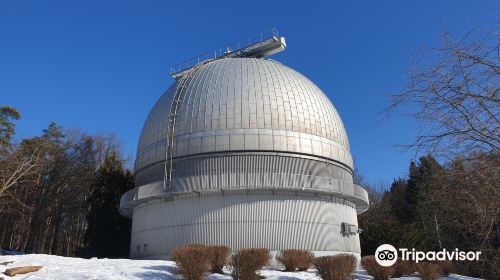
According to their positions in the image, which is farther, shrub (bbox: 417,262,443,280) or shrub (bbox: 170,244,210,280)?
shrub (bbox: 417,262,443,280)

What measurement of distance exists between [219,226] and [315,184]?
213 inches

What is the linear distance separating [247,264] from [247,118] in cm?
1157

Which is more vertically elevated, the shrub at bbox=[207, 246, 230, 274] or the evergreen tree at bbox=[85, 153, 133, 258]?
the evergreen tree at bbox=[85, 153, 133, 258]

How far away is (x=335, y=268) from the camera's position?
12812 mm

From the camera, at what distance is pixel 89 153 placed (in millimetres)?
43562

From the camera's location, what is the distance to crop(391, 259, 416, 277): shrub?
15.1 metres

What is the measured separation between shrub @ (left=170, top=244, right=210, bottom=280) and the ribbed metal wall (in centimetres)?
818

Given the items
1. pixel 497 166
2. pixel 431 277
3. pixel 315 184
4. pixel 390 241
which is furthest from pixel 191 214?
pixel 497 166

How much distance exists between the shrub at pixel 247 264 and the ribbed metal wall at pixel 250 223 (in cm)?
792

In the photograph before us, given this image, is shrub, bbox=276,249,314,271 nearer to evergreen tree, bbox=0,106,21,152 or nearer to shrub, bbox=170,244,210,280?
shrub, bbox=170,244,210,280

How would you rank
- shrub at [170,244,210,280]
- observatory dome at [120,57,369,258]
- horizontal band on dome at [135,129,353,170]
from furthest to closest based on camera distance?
horizontal band on dome at [135,129,353,170] → observatory dome at [120,57,369,258] → shrub at [170,244,210,280]

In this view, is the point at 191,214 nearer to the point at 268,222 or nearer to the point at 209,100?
the point at 268,222

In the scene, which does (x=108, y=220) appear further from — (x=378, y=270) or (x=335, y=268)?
(x=335, y=268)

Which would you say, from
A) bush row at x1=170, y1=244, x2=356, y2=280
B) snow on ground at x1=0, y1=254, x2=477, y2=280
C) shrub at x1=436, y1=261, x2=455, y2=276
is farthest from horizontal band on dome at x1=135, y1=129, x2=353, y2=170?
bush row at x1=170, y1=244, x2=356, y2=280
